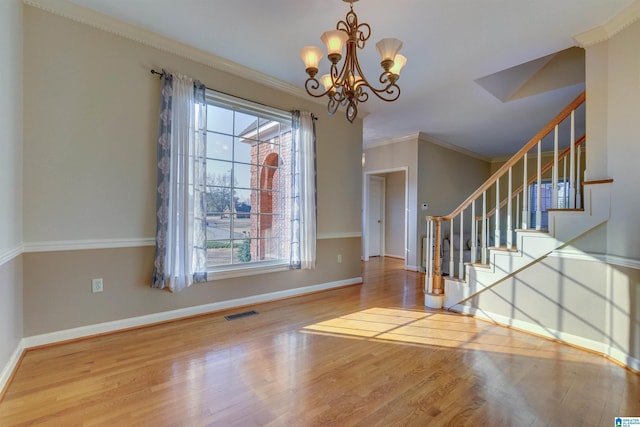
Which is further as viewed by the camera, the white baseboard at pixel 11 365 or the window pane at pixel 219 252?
the window pane at pixel 219 252

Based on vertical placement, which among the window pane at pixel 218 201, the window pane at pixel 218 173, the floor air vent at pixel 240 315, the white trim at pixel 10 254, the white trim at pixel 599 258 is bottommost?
the floor air vent at pixel 240 315

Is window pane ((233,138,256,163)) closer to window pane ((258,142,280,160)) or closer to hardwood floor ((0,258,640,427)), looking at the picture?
window pane ((258,142,280,160))

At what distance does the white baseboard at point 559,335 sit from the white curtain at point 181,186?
287 cm

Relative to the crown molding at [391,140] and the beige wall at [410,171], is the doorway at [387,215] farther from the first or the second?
the beige wall at [410,171]

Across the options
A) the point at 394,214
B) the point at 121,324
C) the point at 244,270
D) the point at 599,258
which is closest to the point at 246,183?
the point at 244,270

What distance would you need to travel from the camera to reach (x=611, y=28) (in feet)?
7.51

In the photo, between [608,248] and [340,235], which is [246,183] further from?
[608,248]

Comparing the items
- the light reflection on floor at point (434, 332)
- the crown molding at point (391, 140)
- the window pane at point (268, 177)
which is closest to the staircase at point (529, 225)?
the light reflection on floor at point (434, 332)

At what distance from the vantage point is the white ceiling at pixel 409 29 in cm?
223

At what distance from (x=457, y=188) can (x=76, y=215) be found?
267 inches

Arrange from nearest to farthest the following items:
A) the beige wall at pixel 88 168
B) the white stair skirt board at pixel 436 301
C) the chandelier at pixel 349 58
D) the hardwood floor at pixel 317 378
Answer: the hardwood floor at pixel 317 378 < the chandelier at pixel 349 58 < the beige wall at pixel 88 168 < the white stair skirt board at pixel 436 301

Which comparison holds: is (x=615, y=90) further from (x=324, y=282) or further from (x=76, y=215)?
(x=76, y=215)

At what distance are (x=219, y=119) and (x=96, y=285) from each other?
1.99 metres

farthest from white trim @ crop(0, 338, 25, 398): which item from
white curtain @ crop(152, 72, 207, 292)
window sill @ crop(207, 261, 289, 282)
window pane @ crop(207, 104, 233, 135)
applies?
window pane @ crop(207, 104, 233, 135)
